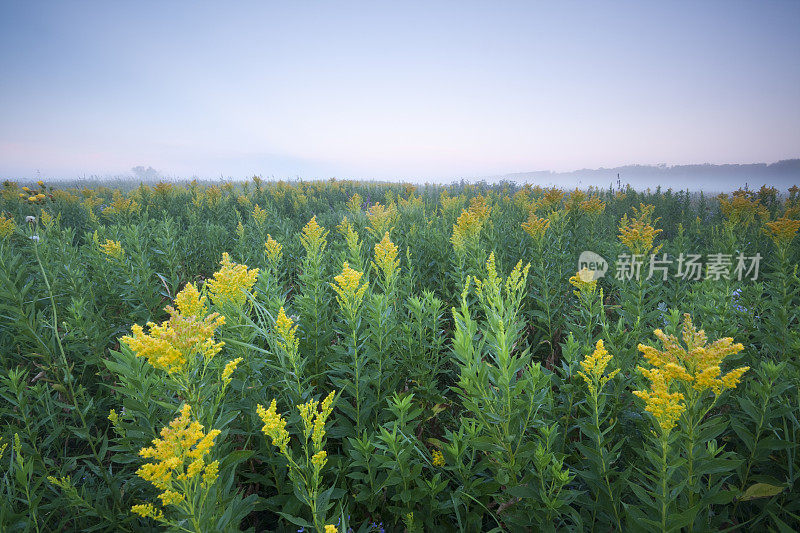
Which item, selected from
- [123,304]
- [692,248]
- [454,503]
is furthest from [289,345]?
[692,248]

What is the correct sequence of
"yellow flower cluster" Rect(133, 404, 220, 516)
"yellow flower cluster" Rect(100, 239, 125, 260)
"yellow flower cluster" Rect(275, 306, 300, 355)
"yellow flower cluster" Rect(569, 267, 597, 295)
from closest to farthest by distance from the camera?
"yellow flower cluster" Rect(133, 404, 220, 516), "yellow flower cluster" Rect(275, 306, 300, 355), "yellow flower cluster" Rect(569, 267, 597, 295), "yellow flower cluster" Rect(100, 239, 125, 260)

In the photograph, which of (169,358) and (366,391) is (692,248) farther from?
(169,358)

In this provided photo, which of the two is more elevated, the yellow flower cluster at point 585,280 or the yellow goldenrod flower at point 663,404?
the yellow flower cluster at point 585,280

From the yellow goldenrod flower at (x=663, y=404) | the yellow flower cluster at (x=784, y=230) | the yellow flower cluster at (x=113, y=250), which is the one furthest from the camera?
the yellow flower cluster at (x=784, y=230)

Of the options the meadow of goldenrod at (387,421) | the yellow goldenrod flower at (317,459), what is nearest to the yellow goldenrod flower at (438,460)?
the meadow of goldenrod at (387,421)

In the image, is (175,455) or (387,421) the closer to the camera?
(175,455)

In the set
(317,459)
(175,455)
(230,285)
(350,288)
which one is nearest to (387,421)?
(350,288)

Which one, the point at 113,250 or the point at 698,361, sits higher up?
the point at 113,250

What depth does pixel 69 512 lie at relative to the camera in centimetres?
189

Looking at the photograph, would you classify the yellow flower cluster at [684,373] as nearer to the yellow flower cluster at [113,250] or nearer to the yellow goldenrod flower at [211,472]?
the yellow goldenrod flower at [211,472]

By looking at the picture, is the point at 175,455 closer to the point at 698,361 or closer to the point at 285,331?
the point at 285,331

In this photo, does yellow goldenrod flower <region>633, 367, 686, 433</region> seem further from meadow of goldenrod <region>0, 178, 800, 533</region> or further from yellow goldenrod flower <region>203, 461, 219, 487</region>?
yellow goldenrod flower <region>203, 461, 219, 487</region>

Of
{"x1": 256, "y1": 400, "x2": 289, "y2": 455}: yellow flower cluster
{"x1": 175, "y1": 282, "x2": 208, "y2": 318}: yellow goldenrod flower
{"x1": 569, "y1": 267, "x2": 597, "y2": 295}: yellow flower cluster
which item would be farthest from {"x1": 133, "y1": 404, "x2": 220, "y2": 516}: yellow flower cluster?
{"x1": 569, "y1": 267, "x2": 597, "y2": 295}: yellow flower cluster

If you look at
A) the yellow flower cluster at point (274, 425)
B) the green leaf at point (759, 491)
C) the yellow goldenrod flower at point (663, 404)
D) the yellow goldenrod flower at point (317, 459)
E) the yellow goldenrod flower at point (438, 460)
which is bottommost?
the yellow goldenrod flower at point (438, 460)
